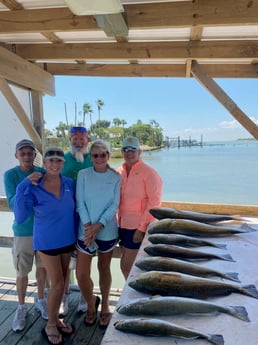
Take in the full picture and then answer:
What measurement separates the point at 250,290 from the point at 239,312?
18cm

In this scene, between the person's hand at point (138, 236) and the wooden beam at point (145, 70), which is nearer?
the person's hand at point (138, 236)

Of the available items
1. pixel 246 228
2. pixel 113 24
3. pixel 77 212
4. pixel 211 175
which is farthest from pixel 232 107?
pixel 211 175

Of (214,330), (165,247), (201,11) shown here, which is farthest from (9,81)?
(214,330)

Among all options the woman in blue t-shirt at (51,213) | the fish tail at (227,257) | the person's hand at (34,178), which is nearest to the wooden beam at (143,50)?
the woman in blue t-shirt at (51,213)

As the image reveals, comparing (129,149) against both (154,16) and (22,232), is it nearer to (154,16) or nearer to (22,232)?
(154,16)

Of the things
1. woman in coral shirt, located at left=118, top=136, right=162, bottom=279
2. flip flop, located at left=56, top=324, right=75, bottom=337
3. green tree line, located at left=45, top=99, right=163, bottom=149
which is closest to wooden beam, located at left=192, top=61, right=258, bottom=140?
green tree line, located at left=45, top=99, right=163, bottom=149

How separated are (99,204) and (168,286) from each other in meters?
1.02

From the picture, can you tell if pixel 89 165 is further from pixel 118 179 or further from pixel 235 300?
pixel 235 300

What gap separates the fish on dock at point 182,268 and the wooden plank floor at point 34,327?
131 centimetres

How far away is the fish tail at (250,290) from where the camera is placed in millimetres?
1271

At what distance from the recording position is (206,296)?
126cm

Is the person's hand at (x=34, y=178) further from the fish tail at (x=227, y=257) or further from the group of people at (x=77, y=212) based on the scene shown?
the fish tail at (x=227, y=257)

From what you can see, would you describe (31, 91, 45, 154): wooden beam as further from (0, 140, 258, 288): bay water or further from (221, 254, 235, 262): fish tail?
(0, 140, 258, 288): bay water

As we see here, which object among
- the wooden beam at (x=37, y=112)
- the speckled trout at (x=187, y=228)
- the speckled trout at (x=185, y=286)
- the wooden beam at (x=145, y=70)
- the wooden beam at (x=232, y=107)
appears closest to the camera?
the speckled trout at (x=185, y=286)
